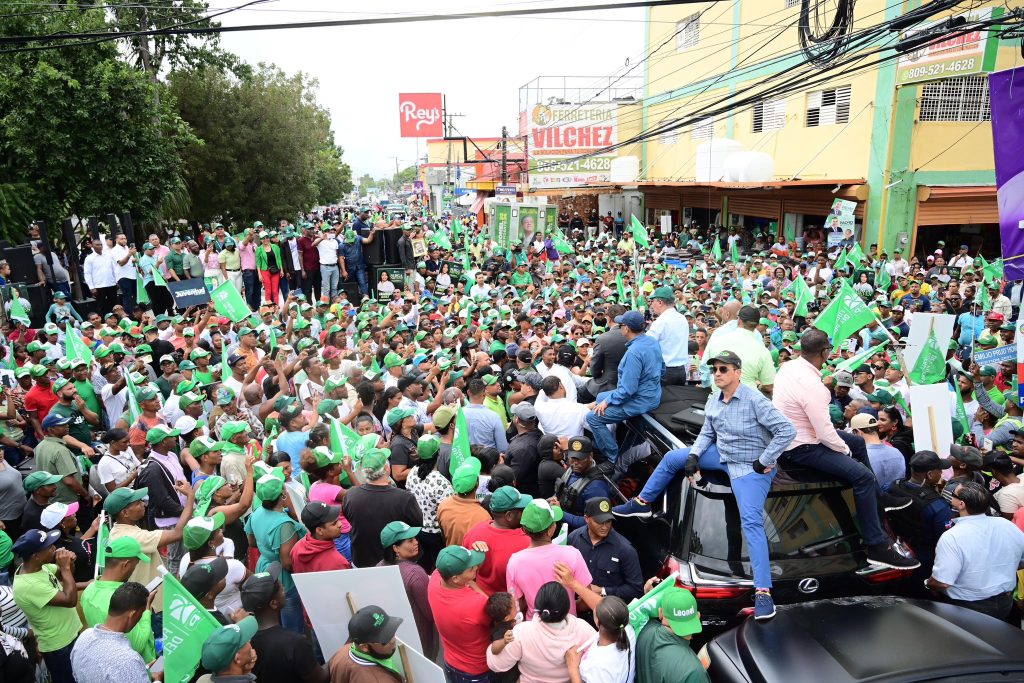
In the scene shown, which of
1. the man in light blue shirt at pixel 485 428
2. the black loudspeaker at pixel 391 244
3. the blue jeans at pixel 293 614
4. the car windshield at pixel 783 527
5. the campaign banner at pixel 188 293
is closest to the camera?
the car windshield at pixel 783 527

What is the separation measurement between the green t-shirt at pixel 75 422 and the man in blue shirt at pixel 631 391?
16.6 ft

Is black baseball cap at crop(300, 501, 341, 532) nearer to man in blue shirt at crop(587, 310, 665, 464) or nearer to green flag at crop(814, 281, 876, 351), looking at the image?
man in blue shirt at crop(587, 310, 665, 464)

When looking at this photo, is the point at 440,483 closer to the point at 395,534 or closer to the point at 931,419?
the point at 395,534

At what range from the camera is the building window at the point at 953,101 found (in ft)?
66.2

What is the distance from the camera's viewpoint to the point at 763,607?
388 centimetres

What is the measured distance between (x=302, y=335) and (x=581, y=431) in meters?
5.60

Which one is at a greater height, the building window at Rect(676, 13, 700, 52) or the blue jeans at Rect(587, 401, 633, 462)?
the building window at Rect(676, 13, 700, 52)

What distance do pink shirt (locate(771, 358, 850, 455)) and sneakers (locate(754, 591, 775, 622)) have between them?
1018 mm

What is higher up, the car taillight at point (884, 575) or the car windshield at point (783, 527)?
the car windshield at point (783, 527)

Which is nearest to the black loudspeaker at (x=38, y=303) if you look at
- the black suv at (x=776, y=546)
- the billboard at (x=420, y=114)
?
the black suv at (x=776, y=546)

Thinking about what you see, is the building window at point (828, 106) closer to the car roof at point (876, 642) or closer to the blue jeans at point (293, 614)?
the car roof at point (876, 642)

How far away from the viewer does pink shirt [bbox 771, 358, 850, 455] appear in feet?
14.4

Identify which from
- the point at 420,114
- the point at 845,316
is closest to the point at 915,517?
the point at 845,316

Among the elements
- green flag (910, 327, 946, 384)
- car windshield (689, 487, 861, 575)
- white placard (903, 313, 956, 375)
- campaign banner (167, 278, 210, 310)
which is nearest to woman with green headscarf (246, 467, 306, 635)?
car windshield (689, 487, 861, 575)
